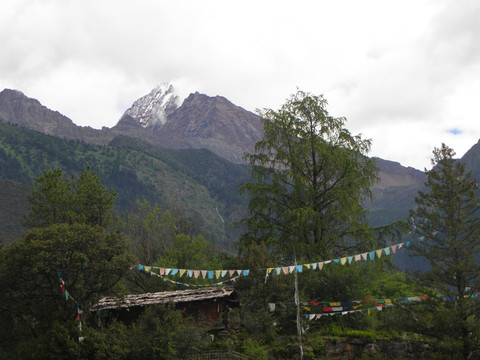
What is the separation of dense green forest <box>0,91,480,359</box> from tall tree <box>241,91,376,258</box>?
9 cm

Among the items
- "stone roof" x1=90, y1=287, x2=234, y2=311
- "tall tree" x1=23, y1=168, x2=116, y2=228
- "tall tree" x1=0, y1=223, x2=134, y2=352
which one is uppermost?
"tall tree" x1=23, y1=168, x2=116, y2=228

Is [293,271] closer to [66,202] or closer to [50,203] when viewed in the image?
[66,202]

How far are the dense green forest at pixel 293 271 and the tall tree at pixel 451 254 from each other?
0.24ft

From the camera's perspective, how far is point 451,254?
955 inches

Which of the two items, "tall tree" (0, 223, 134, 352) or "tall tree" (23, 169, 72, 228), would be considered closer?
"tall tree" (0, 223, 134, 352)

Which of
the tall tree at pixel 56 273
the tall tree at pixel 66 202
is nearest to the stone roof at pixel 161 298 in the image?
the tall tree at pixel 56 273

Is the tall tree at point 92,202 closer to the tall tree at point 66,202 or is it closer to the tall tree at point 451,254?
the tall tree at point 66,202

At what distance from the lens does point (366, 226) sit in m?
28.7

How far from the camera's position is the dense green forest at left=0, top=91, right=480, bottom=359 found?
2194cm

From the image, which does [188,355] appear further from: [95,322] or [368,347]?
[368,347]

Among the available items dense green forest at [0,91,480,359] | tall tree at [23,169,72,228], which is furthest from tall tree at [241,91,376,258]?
tall tree at [23,169,72,228]

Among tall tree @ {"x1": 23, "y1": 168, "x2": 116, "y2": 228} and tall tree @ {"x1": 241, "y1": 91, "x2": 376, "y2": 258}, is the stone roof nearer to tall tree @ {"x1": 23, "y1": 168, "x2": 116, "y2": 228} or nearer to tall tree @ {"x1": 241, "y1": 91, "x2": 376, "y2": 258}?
tall tree @ {"x1": 241, "y1": 91, "x2": 376, "y2": 258}

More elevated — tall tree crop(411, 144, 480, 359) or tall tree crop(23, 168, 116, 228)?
tall tree crop(23, 168, 116, 228)

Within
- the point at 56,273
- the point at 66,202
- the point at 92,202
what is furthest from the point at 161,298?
the point at 66,202
